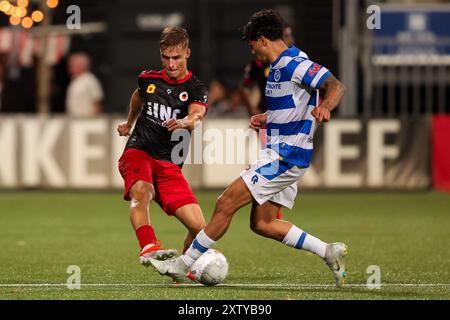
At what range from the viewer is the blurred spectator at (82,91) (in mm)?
21172

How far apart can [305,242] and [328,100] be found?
114cm

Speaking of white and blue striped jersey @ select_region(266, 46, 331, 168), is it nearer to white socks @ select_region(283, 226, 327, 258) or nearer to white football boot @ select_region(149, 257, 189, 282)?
white socks @ select_region(283, 226, 327, 258)

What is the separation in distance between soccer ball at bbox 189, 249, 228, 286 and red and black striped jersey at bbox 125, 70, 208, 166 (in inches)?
47.1

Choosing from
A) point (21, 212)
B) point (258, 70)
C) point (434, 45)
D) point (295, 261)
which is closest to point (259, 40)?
point (295, 261)

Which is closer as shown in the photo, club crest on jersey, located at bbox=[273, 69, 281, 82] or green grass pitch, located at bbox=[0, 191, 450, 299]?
green grass pitch, located at bbox=[0, 191, 450, 299]

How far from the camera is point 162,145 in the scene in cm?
978

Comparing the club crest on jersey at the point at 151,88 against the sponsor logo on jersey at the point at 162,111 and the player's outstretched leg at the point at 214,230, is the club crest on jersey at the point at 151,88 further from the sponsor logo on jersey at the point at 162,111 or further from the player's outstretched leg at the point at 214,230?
the player's outstretched leg at the point at 214,230

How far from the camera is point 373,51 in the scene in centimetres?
2012

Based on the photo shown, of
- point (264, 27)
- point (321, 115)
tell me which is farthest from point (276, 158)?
point (264, 27)

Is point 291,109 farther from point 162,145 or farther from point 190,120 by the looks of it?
point 162,145

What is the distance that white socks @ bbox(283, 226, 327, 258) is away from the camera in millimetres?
8891

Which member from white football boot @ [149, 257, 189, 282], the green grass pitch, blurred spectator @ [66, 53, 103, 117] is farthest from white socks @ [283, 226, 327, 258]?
blurred spectator @ [66, 53, 103, 117]

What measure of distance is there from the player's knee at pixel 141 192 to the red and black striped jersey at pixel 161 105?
30 cm

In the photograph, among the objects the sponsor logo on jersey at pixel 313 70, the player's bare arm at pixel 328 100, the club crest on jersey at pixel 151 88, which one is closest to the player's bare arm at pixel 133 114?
the club crest on jersey at pixel 151 88
